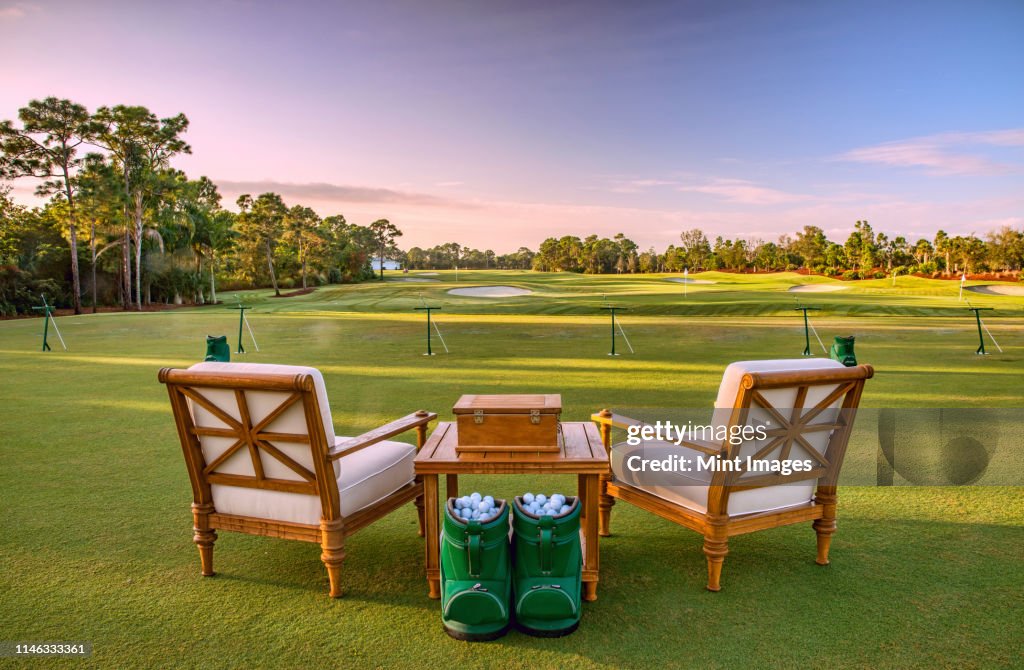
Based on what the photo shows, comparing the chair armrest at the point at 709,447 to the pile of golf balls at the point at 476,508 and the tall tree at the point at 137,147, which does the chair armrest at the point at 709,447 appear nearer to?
the pile of golf balls at the point at 476,508

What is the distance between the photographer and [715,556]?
9.25 ft

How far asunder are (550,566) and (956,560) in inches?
95.0

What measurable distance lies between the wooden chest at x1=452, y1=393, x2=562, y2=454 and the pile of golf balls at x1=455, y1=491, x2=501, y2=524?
229 millimetres

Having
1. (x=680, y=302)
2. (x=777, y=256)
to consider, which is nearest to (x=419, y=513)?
(x=680, y=302)

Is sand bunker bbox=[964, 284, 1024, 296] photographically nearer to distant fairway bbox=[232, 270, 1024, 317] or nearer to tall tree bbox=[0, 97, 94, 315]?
distant fairway bbox=[232, 270, 1024, 317]

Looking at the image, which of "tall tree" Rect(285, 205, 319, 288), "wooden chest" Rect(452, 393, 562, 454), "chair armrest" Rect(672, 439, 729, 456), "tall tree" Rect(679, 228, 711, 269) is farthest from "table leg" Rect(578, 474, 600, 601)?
"tall tree" Rect(679, 228, 711, 269)

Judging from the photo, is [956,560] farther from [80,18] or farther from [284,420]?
[80,18]

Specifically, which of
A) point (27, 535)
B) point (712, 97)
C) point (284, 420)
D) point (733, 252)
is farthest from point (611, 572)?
point (733, 252)

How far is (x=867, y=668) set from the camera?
2.30 m

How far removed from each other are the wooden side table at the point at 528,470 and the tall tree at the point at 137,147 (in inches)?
1372

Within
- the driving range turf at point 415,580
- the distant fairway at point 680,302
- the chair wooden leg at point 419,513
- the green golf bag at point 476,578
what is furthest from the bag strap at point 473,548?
the distant fairway at point 680,302

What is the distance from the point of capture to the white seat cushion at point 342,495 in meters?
2.83

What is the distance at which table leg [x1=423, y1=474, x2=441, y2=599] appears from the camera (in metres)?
2.81

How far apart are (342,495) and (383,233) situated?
64070mm
